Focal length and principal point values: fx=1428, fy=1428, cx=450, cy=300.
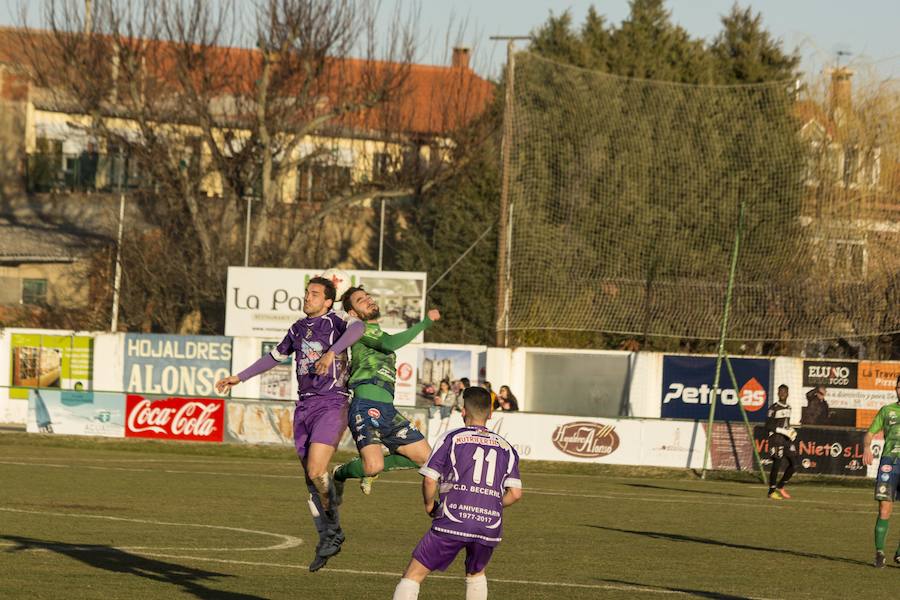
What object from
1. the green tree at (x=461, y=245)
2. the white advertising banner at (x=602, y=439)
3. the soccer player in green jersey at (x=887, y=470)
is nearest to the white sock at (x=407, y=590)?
the soccer player in green jersey at (x=887, y=470)

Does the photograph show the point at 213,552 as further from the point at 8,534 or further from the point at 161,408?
the point at 161,408

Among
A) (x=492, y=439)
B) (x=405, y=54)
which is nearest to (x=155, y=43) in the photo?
(x=405, y=54)

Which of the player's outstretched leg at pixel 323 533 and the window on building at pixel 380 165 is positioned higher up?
the window on building at pixel 380 165

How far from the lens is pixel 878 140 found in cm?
3856

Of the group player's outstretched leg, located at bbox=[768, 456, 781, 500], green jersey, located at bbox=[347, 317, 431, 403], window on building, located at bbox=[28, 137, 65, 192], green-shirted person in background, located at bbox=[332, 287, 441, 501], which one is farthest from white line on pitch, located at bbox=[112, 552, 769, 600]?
window on building, located at bbox=[28, 137, 65, 192]

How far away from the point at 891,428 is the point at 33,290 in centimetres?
3920

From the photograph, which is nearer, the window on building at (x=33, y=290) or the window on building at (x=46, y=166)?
the window on building at (x=33, y=290)

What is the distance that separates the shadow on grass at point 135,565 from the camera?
36.8ft

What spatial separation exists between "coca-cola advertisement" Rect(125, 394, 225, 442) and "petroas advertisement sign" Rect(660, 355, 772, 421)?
416 inches

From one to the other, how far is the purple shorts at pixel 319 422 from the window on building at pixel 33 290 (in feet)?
130

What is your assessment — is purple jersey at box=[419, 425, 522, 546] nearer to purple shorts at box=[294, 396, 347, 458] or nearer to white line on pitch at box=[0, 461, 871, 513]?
purple shorts at box=[294, 396, 347, 458]

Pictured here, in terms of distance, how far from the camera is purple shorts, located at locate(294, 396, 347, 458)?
38.2ft

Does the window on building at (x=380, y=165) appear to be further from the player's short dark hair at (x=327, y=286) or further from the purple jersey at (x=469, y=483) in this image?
the purple jersey at (x=469, y=483)

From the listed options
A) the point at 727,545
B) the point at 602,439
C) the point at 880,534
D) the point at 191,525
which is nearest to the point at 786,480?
the point at 602,439
